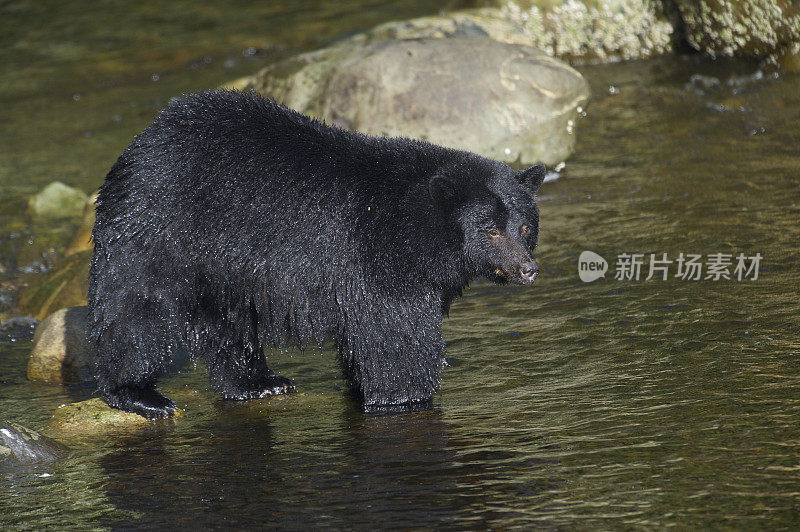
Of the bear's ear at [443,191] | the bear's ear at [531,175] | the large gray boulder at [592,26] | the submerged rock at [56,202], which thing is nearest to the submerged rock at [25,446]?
the bear's ear at [443,191]

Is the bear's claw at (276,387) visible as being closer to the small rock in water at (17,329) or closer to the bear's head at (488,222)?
the bear's head at (488,222)

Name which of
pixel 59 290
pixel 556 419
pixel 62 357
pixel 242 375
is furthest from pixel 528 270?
pixel 59 290

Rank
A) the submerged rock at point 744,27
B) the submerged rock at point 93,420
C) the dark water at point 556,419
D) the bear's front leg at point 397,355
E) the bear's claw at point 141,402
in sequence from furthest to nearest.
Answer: the submerged rock at point 744,27 → the bear's claw at point 141,402 → the submerged rock at point 93,420 → the bear's front leg at point 397,355 → the dark water at point 556,419

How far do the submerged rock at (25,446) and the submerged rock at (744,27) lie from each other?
1117cm

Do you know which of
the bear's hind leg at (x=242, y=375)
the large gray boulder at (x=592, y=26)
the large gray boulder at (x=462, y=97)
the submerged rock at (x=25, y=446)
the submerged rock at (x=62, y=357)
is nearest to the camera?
the submerged rock at (x=25, y=446)

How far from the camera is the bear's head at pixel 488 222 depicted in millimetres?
5879

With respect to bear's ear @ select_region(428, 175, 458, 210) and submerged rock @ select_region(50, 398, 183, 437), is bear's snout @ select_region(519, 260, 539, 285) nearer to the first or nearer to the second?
bear's ear @ select_region(428, 175, 458, 210)

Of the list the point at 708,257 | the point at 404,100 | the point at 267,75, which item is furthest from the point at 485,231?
the point at 267,75

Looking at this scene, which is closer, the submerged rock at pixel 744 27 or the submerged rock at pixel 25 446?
the submerged rock at pixel 25 446

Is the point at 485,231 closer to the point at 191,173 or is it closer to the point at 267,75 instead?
the point at 191,173

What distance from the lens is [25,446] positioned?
5551 mm

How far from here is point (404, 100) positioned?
35.7 ft

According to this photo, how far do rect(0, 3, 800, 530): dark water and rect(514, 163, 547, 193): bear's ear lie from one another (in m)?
1.16

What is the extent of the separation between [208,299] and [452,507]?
2353 mm
